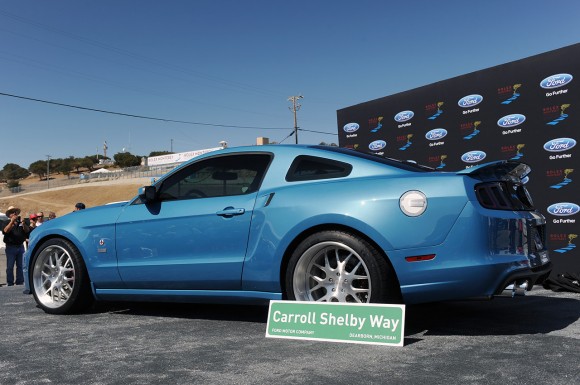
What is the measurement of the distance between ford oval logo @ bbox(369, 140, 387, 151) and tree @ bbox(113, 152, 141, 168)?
422ft

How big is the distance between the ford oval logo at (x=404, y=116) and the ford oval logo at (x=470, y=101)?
40.4 inches

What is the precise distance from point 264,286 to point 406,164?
4.55 ft

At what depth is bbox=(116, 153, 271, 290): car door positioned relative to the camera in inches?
149

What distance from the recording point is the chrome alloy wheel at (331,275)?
338 cm

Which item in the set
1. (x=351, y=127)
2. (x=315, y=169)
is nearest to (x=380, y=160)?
(x=315, y=169)

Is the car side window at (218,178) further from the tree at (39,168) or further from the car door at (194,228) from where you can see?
the tree at (39,168)

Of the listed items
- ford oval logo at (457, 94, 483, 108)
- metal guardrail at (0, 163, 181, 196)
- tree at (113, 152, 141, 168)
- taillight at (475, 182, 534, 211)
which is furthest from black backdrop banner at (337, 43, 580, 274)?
tree at (113, 152, 141, 168)

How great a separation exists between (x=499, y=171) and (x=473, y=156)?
5151mm

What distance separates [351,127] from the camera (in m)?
10.6

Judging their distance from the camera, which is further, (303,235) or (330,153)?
(330,153)

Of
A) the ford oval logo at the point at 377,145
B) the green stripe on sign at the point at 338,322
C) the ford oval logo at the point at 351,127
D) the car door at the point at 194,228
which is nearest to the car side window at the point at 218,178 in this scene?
the car door at the point at 194,228

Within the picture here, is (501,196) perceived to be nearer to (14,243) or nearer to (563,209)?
(563,209)

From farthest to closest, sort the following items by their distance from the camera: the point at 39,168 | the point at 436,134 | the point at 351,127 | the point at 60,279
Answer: the point at 39,168 < the point at 351,127 < the point at 436,134 < the point at 60,279

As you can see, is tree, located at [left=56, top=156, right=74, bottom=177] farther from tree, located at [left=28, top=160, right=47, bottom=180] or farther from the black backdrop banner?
the black backdrop banner
